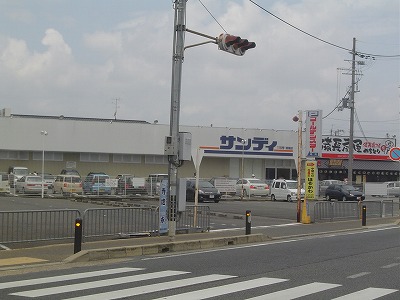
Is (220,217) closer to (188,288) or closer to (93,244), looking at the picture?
(93,244)

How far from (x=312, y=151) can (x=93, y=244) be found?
17.1 meters

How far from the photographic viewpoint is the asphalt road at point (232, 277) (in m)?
9.53

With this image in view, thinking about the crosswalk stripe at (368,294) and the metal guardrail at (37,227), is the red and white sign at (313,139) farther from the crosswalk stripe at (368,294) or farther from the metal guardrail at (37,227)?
the crosswalk stripe at (368,294)

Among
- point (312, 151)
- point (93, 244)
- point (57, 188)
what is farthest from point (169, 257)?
point (57, 188)

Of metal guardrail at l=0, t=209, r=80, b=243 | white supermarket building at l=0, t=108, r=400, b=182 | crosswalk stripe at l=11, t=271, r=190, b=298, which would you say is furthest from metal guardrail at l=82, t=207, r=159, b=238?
white supermarket building at l=0, t=108, r=400, b=182

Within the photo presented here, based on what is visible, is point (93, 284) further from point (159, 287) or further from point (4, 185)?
point (4, 185)

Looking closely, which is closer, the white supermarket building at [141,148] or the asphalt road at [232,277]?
the asphalt road at [232,277]

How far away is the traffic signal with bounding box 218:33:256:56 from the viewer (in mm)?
17297

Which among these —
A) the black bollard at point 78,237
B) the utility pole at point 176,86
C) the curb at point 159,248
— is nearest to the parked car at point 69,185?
the curb at point 159,248

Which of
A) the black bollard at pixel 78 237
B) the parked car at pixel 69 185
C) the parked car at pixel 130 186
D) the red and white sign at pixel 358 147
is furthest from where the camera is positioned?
the red and white sign at pixel 358 147

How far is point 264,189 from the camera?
161ft

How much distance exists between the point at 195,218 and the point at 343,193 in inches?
1152

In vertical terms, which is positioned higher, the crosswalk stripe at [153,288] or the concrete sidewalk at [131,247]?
the crosswalk stripe at [153,288]

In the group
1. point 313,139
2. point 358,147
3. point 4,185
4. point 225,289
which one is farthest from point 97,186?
point 358,147
